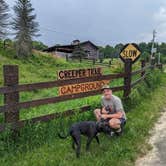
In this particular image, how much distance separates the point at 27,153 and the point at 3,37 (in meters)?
38.0

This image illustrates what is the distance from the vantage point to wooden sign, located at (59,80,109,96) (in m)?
8.02

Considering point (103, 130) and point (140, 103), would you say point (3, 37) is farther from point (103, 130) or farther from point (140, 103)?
point (103, 130)

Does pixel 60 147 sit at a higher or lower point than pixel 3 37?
lower

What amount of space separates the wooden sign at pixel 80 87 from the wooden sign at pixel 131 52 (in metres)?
3.40

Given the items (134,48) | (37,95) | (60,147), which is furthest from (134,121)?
(37,95)

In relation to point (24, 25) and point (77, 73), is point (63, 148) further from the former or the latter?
point (24, 25)

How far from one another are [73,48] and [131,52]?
51.8 meters

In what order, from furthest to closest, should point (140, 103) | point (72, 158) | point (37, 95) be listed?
point (37, 95), point (140, 103), point (72, 158)

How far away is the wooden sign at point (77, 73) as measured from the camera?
26.9 ft

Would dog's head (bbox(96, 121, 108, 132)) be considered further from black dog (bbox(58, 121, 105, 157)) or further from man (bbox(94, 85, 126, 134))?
man (bbox(94, 85, 126, 134))

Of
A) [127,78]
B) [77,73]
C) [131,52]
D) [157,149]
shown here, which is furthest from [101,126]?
[131,52]

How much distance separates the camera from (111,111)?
7676mm

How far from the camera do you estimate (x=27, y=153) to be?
6.46 meters

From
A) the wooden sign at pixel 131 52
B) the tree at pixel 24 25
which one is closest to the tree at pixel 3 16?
the tree at pixel 24 25
